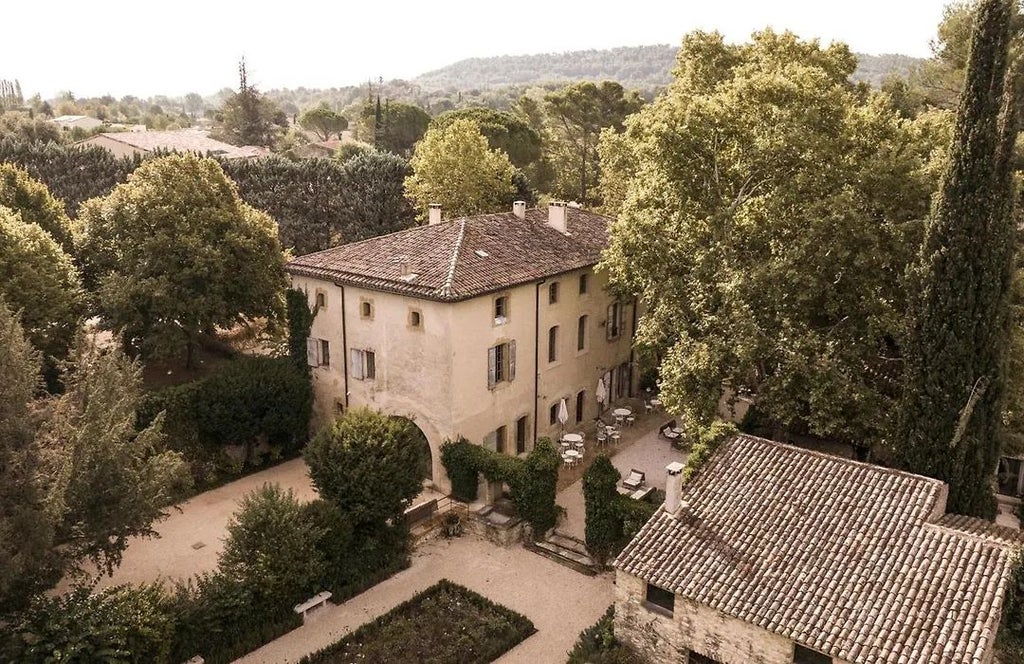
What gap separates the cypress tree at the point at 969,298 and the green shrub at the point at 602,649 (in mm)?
9764

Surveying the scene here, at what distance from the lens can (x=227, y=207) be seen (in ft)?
119

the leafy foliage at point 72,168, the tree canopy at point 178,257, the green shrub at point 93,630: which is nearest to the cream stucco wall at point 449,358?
the tree canopy at point 178,257

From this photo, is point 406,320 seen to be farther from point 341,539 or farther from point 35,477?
point 35,477

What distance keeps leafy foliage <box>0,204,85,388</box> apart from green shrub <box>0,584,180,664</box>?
15075mm

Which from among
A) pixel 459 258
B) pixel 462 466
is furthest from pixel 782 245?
pixel 462 466

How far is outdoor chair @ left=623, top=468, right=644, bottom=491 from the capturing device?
28938 millimetres

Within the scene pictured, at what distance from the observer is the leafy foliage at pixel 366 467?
947 inches

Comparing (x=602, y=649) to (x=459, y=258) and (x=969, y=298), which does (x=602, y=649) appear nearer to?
(x=969, y=298)

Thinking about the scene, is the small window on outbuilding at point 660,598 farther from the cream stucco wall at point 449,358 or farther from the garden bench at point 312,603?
the cream stucco wall at point 449,358

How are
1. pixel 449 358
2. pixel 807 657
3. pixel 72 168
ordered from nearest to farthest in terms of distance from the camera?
pixel 807 657, pixel 449 358, pixel 72 168

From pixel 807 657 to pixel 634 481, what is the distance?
1266 cm

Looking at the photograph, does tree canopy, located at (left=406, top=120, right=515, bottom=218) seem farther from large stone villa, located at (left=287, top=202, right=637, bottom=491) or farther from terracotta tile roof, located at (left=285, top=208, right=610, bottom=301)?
terracotta tile roof, located at (left=285, top=208, right=610, bottom=301)

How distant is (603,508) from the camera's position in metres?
24.1

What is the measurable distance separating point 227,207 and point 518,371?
1566 centimetres
